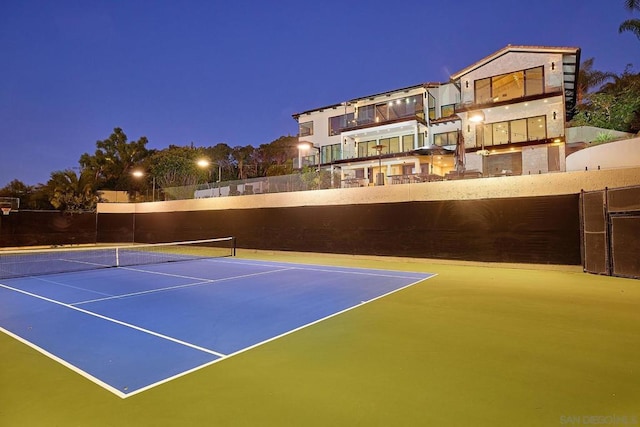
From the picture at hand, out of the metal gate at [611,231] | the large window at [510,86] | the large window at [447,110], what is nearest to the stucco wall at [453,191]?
the metal gate at [611,231]

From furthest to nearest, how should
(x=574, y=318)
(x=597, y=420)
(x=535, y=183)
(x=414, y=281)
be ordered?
(x=535, y=183) → (x=414, y=281) → (x=574, y=318) → (x=597, y=420)

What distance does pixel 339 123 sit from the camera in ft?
110

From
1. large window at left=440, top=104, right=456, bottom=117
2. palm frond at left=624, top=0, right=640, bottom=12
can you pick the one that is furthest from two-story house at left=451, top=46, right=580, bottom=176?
palm frond at left=624, top=0, right=640, bottom=12

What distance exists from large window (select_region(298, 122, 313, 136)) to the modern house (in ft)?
9.96

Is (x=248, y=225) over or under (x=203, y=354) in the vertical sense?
over

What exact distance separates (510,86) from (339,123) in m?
14.3

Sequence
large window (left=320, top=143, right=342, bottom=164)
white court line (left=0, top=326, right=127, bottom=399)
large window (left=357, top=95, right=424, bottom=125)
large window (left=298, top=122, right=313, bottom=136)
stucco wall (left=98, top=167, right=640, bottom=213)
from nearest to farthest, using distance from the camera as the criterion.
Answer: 1. white court line (left=0, top=326, right=127, bottom=399)
2. stucco wall (left=98, top=167, right=640, bottom=213)
3. large window (left=357, top=95, right=424, bottom=125)
4. large window (left=320, top=143, right=342, bottom=164)
5. large window (left=298, top=122, right=313, bottom=136)

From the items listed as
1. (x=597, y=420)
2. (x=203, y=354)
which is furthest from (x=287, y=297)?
(x=597, y=420)

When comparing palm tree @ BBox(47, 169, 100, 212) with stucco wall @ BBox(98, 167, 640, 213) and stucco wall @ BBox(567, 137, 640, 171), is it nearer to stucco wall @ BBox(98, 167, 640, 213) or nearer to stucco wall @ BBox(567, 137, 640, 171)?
stucco wall @ BBox(98, 167, 640, 213)

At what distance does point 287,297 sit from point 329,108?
93.4 ft

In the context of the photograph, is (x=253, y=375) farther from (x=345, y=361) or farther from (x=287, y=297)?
(x=287, y=297)

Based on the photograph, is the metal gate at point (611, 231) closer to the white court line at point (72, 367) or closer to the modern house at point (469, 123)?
the modern house at point (469, 123)

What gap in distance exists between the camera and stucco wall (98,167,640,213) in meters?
12.6

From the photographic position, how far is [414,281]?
11008 millimetres
